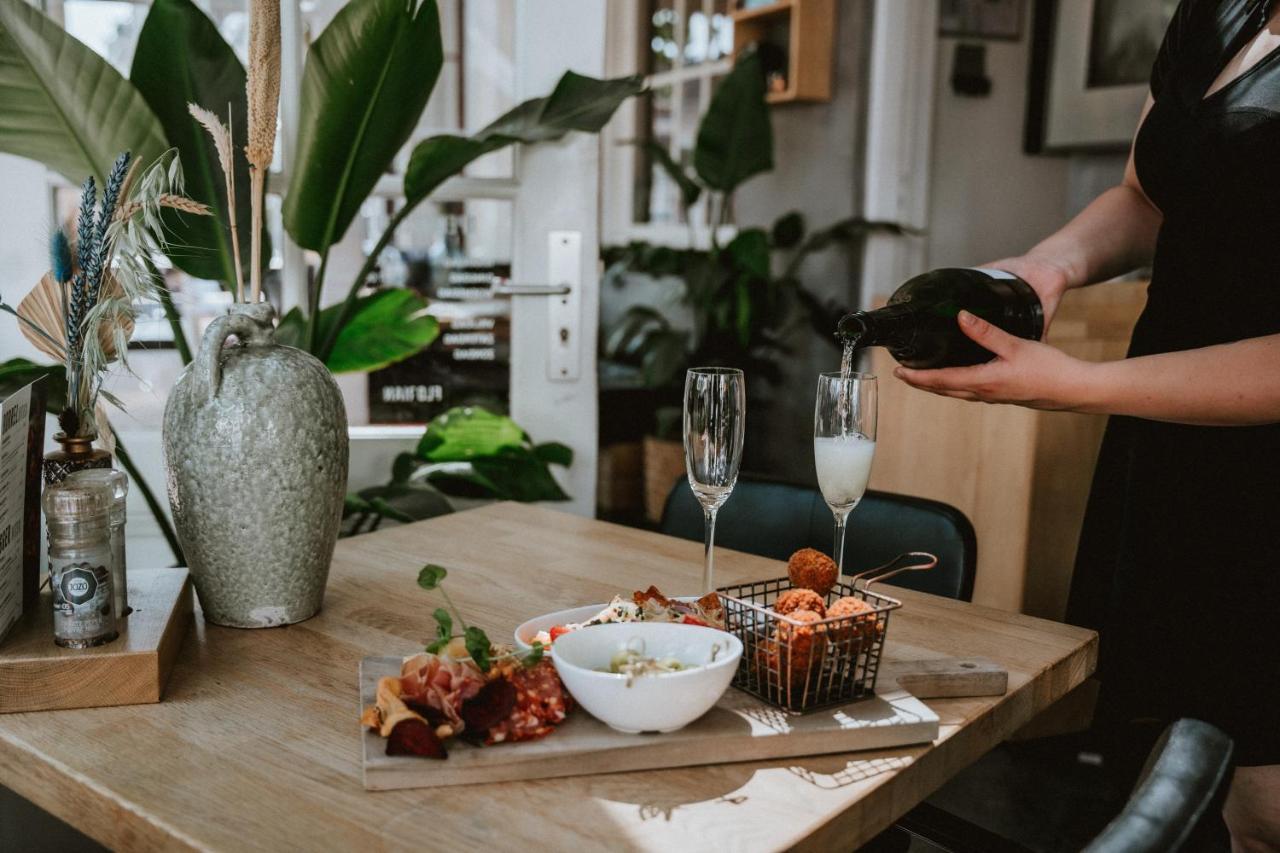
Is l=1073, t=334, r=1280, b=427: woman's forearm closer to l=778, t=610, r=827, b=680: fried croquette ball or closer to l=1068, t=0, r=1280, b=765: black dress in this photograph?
l=1068, t=0, r=1280, b=765: black dress

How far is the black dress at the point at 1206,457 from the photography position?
1122mm

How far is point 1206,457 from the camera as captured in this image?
1211 millimetres

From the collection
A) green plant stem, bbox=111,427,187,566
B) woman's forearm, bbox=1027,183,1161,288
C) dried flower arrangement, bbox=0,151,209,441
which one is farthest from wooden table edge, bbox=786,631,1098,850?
green plant stem, bbox=111,427,187,566

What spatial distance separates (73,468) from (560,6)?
1.67 metres

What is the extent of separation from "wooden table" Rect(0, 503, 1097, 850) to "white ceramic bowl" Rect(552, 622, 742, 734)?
0.05 m

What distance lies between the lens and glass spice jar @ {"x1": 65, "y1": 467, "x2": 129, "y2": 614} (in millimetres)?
922

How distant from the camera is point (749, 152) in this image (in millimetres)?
3471

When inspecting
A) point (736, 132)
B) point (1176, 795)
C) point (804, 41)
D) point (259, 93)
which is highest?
point (804, 41)

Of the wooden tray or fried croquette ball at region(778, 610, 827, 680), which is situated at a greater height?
fried croquette ball at region(778, 610, 827, 680)

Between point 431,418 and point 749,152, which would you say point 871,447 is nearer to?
point 431,418

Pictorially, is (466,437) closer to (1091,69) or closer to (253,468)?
(253,468)

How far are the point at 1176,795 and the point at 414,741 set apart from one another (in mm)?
481

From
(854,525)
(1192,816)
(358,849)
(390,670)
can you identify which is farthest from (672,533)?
(1192,816)

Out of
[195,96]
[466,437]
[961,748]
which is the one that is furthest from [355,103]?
[961,748]
